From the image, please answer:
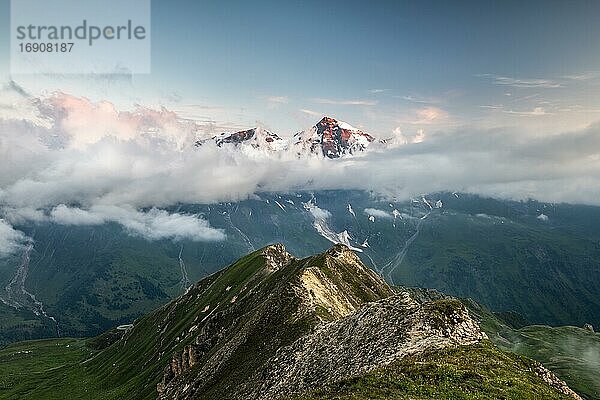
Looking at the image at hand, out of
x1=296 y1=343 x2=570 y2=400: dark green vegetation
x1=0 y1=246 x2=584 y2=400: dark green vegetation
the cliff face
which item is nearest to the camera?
x1=296 y1=343 x2=570 y2=400: dark green vegetation

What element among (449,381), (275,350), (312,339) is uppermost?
(449,381)

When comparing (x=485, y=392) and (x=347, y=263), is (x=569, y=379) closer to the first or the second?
(x=347, y=263)

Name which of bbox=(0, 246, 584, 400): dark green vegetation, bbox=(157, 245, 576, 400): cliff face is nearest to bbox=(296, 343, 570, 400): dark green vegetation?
bbox=(0, 246, 584, 400): dark green vegetation

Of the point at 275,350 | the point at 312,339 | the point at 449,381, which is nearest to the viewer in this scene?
the point at 449,381

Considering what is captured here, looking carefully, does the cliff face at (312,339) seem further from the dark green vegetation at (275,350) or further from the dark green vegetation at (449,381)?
the dark green vegetation at (449,381)

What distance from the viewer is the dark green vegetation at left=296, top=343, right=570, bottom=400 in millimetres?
35812

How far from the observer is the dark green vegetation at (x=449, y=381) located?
3581 centimetres

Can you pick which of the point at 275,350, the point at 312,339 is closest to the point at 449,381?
the point at 312,339

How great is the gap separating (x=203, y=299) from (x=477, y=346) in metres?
169

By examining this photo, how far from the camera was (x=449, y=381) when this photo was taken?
37625 mm

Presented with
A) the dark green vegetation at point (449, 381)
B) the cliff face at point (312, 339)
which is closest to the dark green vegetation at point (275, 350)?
the dark green vegetation at point (449, 381)

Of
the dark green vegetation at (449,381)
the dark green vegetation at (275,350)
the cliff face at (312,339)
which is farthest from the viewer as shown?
the cliff face at (312,339)

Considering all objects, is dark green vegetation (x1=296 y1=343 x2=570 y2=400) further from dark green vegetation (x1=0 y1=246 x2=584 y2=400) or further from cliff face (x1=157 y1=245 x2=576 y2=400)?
cliff face (x1=157 y1=245 x2=576 y2=400)

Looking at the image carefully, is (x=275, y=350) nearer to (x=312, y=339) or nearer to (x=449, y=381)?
(x=312, y=339)
